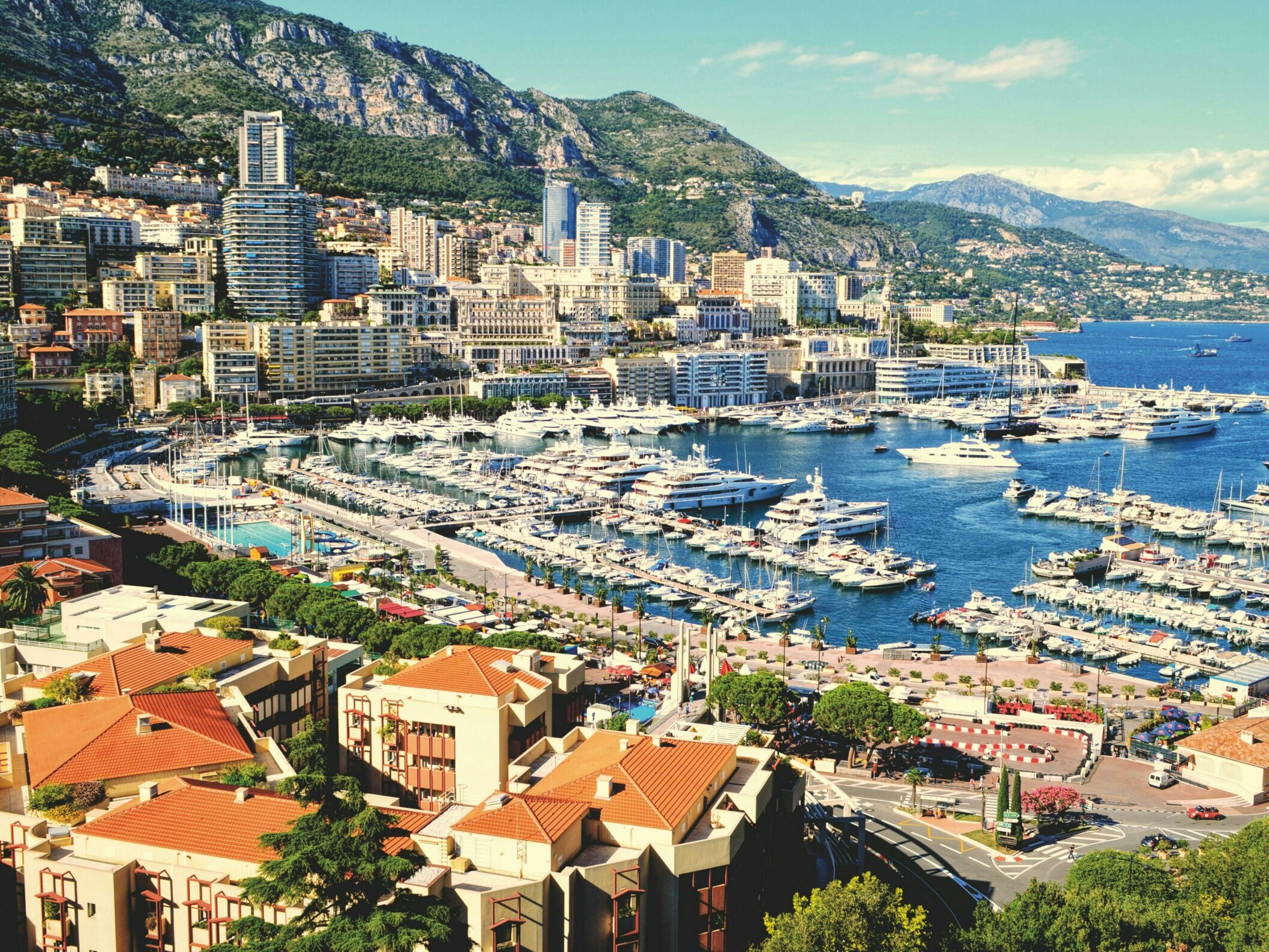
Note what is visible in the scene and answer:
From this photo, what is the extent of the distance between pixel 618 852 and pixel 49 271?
92.1 metres

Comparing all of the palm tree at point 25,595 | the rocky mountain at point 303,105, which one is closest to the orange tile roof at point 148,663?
the palm tree at point 25,595

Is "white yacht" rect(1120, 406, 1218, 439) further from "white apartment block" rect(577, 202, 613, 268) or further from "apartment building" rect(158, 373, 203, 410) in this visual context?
"white apartment block" rect(577, 202, 613, 268)

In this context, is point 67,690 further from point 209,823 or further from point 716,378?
point 716,378

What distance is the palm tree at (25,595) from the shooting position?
86.8 feet

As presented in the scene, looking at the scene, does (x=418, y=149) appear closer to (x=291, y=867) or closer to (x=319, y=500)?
(x=319, y=500)


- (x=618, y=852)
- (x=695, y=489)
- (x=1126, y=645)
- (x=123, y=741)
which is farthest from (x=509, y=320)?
(x=618, y=852)

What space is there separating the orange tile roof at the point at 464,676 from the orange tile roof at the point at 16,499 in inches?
737

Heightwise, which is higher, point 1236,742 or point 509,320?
point 509,320

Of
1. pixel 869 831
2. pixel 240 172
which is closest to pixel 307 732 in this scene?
pixel 869 831

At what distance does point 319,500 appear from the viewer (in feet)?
190

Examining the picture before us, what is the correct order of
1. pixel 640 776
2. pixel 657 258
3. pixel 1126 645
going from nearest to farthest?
pixel 640 776, pixel 1126 645, pixel 657 258

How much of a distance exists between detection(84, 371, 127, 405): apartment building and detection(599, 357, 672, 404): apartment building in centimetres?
3795

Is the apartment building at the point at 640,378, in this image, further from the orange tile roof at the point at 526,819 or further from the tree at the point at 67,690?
the orange tile roof at the point at 526,819

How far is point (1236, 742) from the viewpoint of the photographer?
24.3 meters
